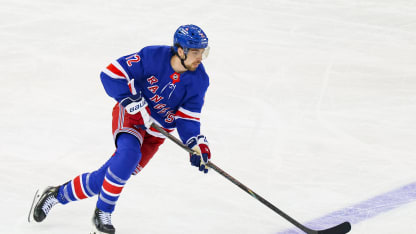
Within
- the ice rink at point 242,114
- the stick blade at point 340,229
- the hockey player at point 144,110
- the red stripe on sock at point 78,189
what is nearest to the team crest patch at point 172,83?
the hockey player at point 144,110

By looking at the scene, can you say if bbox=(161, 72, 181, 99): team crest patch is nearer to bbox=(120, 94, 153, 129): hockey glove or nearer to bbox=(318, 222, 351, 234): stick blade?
bbox=(120, 94, 153, 129): hockey glove

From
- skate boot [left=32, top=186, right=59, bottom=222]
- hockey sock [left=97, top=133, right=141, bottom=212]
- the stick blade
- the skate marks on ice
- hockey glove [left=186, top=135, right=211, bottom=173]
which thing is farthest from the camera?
the skate marks on ice

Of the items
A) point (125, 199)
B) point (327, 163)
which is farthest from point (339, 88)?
point (125, 199)

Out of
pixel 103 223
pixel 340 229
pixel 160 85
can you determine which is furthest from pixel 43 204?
pixel 340 229

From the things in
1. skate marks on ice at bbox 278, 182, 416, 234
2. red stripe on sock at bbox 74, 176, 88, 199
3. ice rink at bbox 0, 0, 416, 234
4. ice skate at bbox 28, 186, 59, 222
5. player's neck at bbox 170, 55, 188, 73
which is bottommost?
ice rink at bbox 0, 0, 416, 234

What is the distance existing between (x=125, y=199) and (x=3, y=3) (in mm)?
4199

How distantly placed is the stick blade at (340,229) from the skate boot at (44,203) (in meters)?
1.47

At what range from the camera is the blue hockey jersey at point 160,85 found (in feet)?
10.9

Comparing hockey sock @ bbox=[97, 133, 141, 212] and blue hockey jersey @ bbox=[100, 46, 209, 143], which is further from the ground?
blue hockey jersey @ bbox=[100, 46, 209, 143]

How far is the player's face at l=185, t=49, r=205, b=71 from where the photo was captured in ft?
10.6

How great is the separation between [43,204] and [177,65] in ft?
3.56

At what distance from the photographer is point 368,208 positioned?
12.8 ft

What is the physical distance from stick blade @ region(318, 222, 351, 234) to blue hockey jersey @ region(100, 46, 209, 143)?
0.87m

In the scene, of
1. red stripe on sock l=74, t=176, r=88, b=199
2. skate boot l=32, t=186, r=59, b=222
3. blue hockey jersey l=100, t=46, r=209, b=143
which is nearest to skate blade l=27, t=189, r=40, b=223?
skate boot l=32, t=186, r=59, b=222
